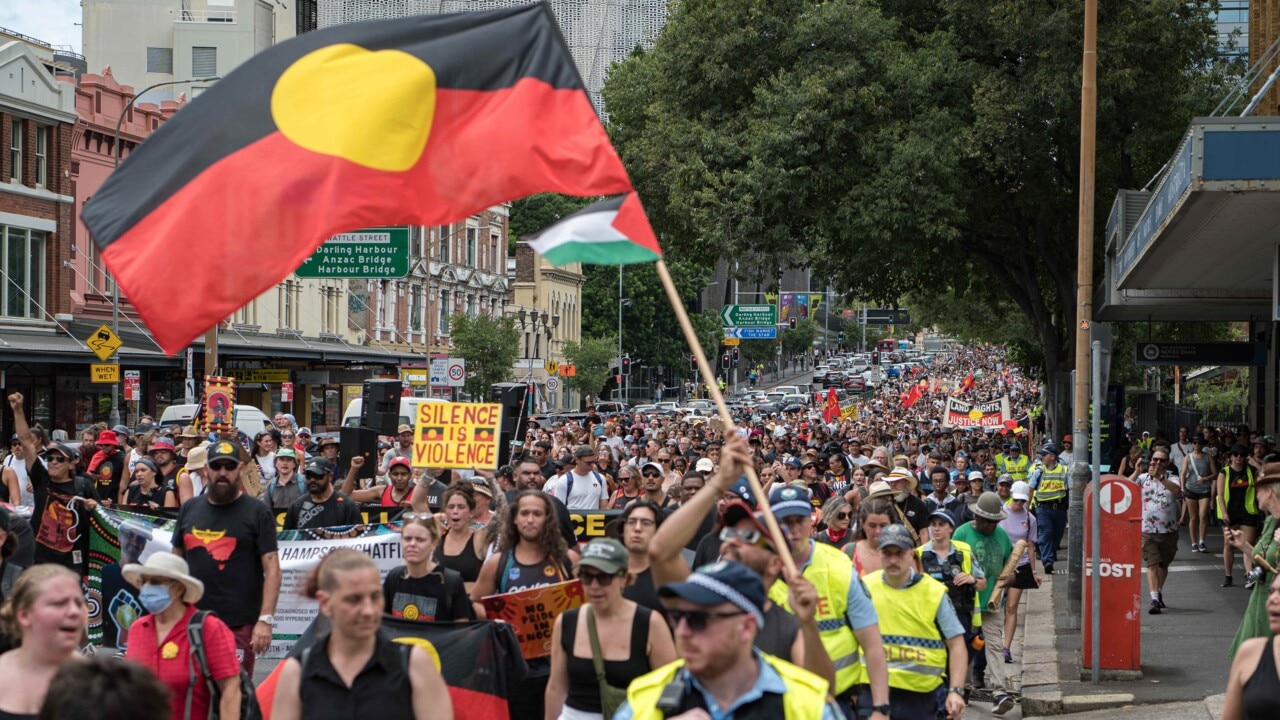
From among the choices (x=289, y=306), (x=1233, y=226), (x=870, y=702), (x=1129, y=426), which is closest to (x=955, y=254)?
(x=1233, y=226)

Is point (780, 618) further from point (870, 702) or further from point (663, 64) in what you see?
point (663, 64)

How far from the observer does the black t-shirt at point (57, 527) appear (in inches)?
498

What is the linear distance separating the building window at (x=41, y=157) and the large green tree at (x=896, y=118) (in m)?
17.1

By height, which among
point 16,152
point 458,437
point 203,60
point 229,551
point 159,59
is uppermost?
point 159,59

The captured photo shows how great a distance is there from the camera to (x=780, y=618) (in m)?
6.16

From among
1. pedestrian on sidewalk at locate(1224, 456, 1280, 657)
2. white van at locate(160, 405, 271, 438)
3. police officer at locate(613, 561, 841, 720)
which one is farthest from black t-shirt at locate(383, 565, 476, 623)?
white van at locate(160, 405, 271, 438)

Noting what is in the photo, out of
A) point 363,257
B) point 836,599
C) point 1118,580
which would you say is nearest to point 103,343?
point 363,257

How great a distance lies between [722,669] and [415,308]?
66.6 metres

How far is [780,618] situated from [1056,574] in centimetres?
1629

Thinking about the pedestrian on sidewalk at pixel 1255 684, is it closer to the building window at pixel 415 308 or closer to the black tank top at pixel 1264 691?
the black tank top at pixel 1264 691

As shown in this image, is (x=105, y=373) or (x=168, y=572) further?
(x=105, y=373)

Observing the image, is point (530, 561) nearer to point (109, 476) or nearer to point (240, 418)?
point (109, 476)

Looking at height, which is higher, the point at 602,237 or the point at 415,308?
the point at 415,308

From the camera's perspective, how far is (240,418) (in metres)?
33.2
